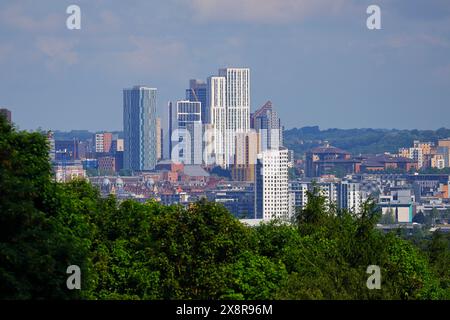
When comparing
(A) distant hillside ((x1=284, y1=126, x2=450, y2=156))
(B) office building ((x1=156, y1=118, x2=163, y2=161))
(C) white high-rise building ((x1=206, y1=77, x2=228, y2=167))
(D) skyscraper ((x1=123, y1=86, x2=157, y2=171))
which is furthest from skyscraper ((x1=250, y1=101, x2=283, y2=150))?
(D) skyscraper ((x1=123, y1=86, x2=157, y2=171))

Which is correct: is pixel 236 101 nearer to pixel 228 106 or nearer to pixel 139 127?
pixel 228 106

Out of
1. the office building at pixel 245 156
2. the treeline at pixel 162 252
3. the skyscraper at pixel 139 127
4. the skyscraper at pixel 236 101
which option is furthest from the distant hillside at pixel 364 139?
the treeline at pixel 162 252

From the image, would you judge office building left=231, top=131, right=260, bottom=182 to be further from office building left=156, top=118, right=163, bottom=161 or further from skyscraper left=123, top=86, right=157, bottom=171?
skyscraper left=123, top=86, right=157, bottom=171

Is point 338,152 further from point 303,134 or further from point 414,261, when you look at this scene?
point 414,261

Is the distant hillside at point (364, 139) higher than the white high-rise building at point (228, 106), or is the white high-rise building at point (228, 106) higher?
the white high-rise building at point (228, 106)

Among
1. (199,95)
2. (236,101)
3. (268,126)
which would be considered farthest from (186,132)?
(236,101)

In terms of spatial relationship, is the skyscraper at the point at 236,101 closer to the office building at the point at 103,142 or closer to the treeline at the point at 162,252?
the office building at the point at 103,142
